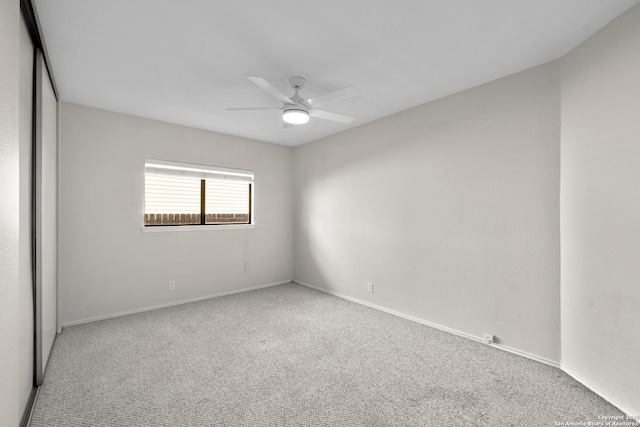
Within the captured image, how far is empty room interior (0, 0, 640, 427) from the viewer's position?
1855mm

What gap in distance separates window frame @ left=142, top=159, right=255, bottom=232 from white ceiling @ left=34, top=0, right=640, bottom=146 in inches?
37.2

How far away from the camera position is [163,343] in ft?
9.41

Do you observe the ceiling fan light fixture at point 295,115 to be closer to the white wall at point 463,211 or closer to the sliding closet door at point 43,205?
the white wall at point 463,211

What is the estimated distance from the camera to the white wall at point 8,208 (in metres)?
1.20

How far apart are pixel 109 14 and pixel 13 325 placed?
187 centimetres

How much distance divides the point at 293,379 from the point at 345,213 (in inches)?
101

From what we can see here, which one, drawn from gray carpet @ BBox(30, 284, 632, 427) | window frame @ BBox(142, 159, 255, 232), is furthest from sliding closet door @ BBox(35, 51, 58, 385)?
window frame @ BBox(142, 159, 255, 232)

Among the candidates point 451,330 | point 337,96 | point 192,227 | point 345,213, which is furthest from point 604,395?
point 192,227

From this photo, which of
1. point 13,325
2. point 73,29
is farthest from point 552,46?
point 13,325

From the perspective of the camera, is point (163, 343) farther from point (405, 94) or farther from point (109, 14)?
point (405, 94)

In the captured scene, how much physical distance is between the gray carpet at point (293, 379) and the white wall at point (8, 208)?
28.0 inches

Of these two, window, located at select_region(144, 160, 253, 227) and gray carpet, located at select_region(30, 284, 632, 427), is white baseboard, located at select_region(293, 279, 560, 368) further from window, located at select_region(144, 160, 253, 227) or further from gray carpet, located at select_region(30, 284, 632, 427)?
window, located at select_region(144, 160, 253, 227)

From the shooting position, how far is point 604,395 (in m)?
2.01

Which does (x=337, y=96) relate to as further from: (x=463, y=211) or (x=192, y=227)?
(x=192, y=227)
